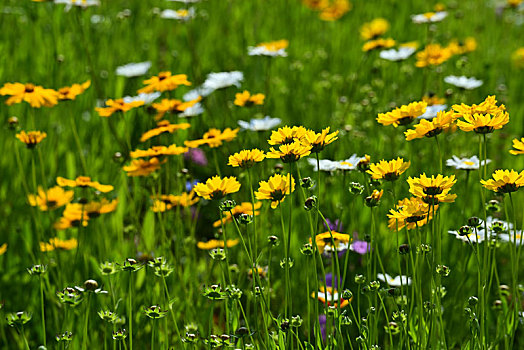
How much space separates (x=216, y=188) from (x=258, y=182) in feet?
1.92

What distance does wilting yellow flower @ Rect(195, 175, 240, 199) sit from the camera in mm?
919

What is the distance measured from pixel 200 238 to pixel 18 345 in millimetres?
630

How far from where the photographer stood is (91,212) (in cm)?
133

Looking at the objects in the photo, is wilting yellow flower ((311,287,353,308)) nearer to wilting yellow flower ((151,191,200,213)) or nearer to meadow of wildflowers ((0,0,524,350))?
meadow of wildflowers ((0,0,524,350))

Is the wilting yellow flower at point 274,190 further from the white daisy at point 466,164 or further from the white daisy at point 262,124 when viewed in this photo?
the white daisy at point 262,124

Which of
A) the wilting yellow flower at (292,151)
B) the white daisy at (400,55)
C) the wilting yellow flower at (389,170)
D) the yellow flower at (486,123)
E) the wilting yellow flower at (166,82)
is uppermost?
the yellow flower at (486,123)

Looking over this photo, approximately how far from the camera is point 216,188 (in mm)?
925

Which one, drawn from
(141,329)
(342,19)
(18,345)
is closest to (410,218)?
(141,329)

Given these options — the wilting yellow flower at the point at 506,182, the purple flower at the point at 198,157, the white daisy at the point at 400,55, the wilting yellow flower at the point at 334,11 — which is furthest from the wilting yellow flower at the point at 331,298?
the wilting yellow flower at the point at 334,11

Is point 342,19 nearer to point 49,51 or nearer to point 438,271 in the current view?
point 49,51

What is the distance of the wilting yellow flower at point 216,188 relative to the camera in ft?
3.02

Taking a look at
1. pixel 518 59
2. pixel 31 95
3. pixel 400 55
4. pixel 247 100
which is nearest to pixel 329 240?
pixel 247 100

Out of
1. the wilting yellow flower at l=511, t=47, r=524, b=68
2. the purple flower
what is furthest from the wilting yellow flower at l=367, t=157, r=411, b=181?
the wilting yellow flower at l=511, t=47, r=524, b=68

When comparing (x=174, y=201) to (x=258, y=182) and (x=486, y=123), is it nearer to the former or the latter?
(x=258, y=182)
